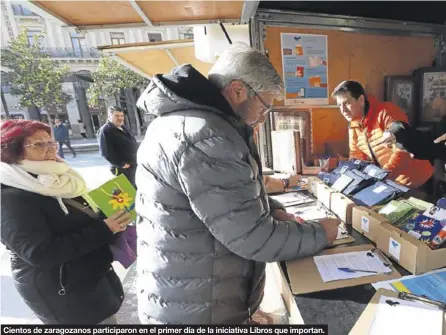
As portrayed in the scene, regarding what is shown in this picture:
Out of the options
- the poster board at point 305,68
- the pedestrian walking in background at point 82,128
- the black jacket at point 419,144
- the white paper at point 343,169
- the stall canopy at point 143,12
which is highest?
the stall canopy at point 143,12

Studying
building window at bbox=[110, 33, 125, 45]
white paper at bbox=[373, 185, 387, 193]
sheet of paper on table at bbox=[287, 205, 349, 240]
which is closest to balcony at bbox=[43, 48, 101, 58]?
building window at bbox=[110, 33, 125, 45]

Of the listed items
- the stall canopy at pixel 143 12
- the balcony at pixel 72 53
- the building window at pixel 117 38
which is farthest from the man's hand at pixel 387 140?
the balcony at pixel 72 53

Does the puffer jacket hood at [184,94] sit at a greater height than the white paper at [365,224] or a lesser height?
greater

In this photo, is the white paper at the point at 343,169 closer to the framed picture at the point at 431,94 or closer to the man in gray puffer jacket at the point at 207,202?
the man in gray puffer jacket at the point at 207,202

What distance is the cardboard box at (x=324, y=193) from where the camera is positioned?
1581 millimetres

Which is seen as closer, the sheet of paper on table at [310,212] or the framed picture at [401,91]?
the sheet of paper on table at [310,212]

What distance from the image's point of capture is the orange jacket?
193 cm

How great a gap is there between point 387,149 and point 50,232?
218 centimetres

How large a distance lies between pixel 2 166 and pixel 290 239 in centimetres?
127

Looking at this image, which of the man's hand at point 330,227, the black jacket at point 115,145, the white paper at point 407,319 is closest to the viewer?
the white paper at point 407,319

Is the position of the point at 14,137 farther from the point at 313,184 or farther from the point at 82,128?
the point at 82,128

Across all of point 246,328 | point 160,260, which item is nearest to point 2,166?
point 160,260

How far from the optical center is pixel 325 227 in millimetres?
1090

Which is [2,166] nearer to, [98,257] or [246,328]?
[98,257]
